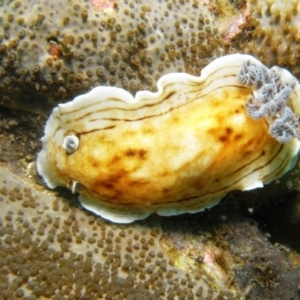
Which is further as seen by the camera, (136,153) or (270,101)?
(136,153)

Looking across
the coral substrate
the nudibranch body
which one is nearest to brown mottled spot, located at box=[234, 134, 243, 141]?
the nudibranch body

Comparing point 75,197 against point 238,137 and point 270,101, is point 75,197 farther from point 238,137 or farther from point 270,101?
point 270,101

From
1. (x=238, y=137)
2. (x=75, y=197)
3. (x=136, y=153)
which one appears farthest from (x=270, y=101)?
(x=75, y=197)

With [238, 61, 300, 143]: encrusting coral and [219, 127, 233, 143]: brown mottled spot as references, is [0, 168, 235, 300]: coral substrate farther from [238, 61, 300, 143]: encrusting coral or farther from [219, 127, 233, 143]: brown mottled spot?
[238, 61, 300, 143]: encrusting coral

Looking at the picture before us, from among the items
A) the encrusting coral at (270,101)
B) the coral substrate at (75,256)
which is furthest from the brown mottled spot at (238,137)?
the coral substrate at (75,256)

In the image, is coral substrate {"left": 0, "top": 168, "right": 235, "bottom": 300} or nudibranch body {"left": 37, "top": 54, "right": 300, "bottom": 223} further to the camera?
nudibranch body {"left": 37, "top": 54, "right": 300, "bottom": 223}

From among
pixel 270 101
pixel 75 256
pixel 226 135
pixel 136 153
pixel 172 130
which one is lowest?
pixel 75 256

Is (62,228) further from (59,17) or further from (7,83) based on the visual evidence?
(59,17)
